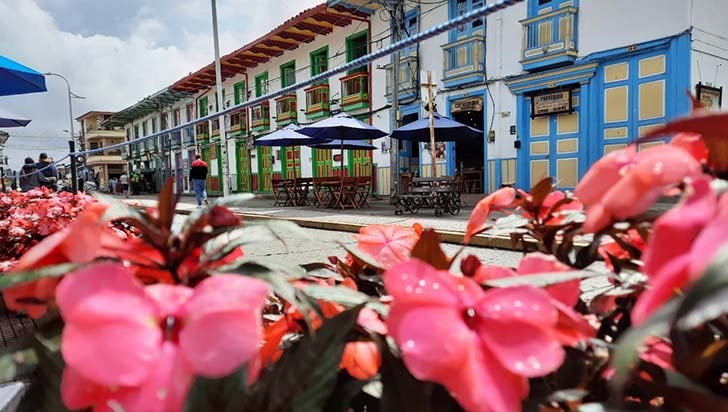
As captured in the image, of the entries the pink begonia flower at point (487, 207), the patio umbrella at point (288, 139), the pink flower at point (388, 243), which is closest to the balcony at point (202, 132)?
the patio umbrella at point (288, 139)

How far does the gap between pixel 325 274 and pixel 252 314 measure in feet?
0.97

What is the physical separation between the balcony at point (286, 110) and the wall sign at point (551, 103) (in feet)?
31.5

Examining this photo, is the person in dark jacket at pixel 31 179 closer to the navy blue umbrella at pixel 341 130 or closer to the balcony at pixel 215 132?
the navy blue umbrella at pixel 341 130

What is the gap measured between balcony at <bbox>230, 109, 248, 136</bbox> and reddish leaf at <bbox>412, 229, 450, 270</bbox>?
2140 centimetres

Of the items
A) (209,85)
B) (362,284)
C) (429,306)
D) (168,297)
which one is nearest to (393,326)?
(429,306)

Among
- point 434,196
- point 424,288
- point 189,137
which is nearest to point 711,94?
point 434,196

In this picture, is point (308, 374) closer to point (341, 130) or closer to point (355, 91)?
point (341, 130)

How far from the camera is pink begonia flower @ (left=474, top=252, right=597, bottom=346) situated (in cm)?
35

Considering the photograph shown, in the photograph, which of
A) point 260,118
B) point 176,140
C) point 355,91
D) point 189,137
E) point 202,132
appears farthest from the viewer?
point 176,140

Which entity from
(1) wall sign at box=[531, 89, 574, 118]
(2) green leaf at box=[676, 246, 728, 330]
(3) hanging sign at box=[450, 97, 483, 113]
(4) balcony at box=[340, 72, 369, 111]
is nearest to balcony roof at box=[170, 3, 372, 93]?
(4) balcony at box=[340, 72, 369, 111]

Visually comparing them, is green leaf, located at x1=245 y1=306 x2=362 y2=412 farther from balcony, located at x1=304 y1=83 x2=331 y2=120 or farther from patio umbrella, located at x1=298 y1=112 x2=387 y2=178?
balcony, located at x1=304 y1=83 x2=331 y2=120

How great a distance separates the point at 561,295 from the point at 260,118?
2061cm

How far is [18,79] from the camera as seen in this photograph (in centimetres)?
488

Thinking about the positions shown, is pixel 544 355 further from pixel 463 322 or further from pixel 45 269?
pixel 45 269
